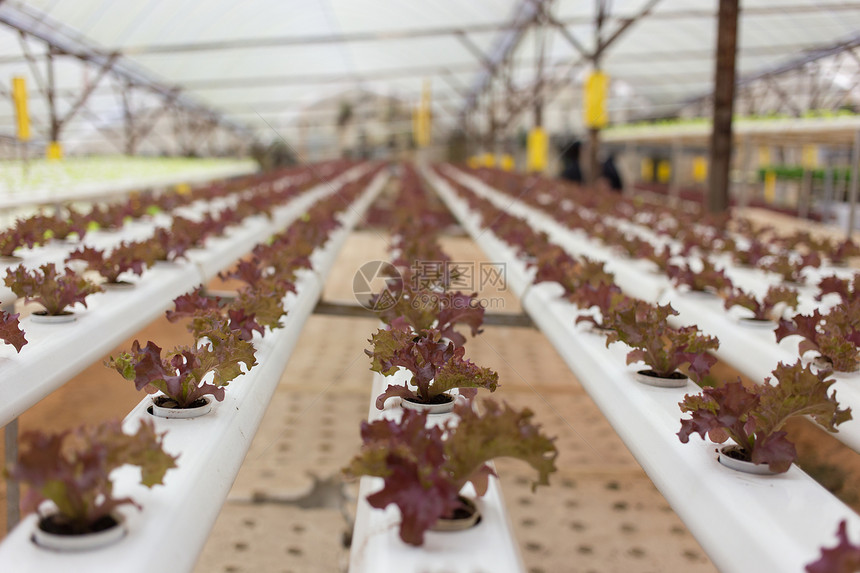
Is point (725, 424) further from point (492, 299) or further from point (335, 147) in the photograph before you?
point (335, 147)

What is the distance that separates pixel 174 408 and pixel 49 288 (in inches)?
52.8

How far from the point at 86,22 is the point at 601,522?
59.8ft

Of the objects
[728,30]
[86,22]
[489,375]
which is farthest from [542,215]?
[86,22]

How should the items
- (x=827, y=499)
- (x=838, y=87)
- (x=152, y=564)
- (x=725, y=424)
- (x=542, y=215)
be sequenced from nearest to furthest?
(x=152, y=564) < (x=827, y=499) < (x=725, y=424) < (x=542, y=215) < (x=838, y=87)

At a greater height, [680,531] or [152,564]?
[152,564]

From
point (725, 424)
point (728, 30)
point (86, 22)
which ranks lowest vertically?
point (725, 424)

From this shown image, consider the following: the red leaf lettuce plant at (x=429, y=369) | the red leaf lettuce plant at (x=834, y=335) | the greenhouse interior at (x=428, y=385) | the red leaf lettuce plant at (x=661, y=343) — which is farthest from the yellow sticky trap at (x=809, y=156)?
the red leaf lettuce plant at (x=429, y=369)

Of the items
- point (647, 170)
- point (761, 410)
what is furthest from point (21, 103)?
point (647, 170)

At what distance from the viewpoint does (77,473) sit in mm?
1641

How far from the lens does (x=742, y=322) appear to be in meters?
3.80

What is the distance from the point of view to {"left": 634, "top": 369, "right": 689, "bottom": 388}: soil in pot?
289cm

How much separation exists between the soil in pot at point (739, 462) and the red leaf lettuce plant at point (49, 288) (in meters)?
2.85

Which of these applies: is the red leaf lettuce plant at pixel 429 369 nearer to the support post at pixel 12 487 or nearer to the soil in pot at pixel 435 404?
the soil in pot at pixel 435 404

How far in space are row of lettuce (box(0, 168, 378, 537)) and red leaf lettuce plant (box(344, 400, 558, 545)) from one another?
0.54m
